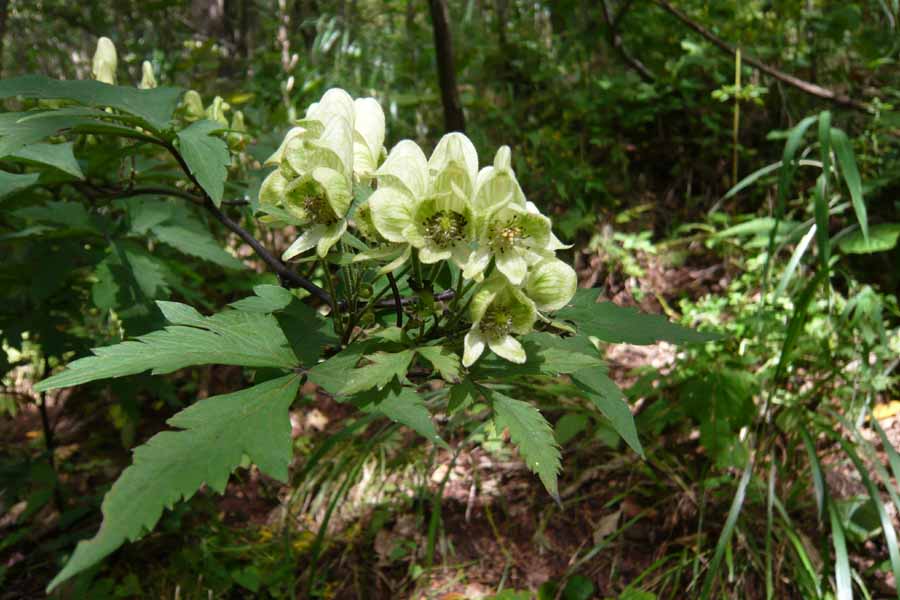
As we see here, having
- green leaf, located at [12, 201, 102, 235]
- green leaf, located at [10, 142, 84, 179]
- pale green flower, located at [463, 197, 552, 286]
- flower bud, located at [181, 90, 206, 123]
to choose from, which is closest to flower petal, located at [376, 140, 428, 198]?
pale green flower, located at [463, 197, 552, 286]

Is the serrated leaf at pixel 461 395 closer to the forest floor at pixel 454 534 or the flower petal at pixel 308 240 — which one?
the flower petal at pixel 308 240

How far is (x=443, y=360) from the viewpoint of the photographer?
0.87 meters

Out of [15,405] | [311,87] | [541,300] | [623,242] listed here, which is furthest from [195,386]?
[541,300]

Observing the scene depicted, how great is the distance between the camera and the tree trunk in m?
2.75

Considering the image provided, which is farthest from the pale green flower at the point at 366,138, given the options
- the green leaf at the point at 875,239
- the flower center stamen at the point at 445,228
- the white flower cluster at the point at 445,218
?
Result: the green leaf at the point at 875,239

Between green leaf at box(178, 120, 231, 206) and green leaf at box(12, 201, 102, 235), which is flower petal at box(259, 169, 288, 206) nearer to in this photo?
green leaf at box(178, 120, 231, 206)

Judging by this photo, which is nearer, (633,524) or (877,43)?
(633,524)

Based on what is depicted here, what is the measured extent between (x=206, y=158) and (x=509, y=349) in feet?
2.08

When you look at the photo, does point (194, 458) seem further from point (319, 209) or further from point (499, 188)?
point (499, 188)

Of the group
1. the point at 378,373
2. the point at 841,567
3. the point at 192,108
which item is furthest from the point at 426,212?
the point at 841,567

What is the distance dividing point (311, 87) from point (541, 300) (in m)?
3.20

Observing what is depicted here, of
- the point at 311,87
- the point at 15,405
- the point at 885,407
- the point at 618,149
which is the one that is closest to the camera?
the point at 885,407

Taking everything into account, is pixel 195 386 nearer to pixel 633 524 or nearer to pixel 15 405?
pixel 15 405

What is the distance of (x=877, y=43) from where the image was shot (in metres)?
3.83
